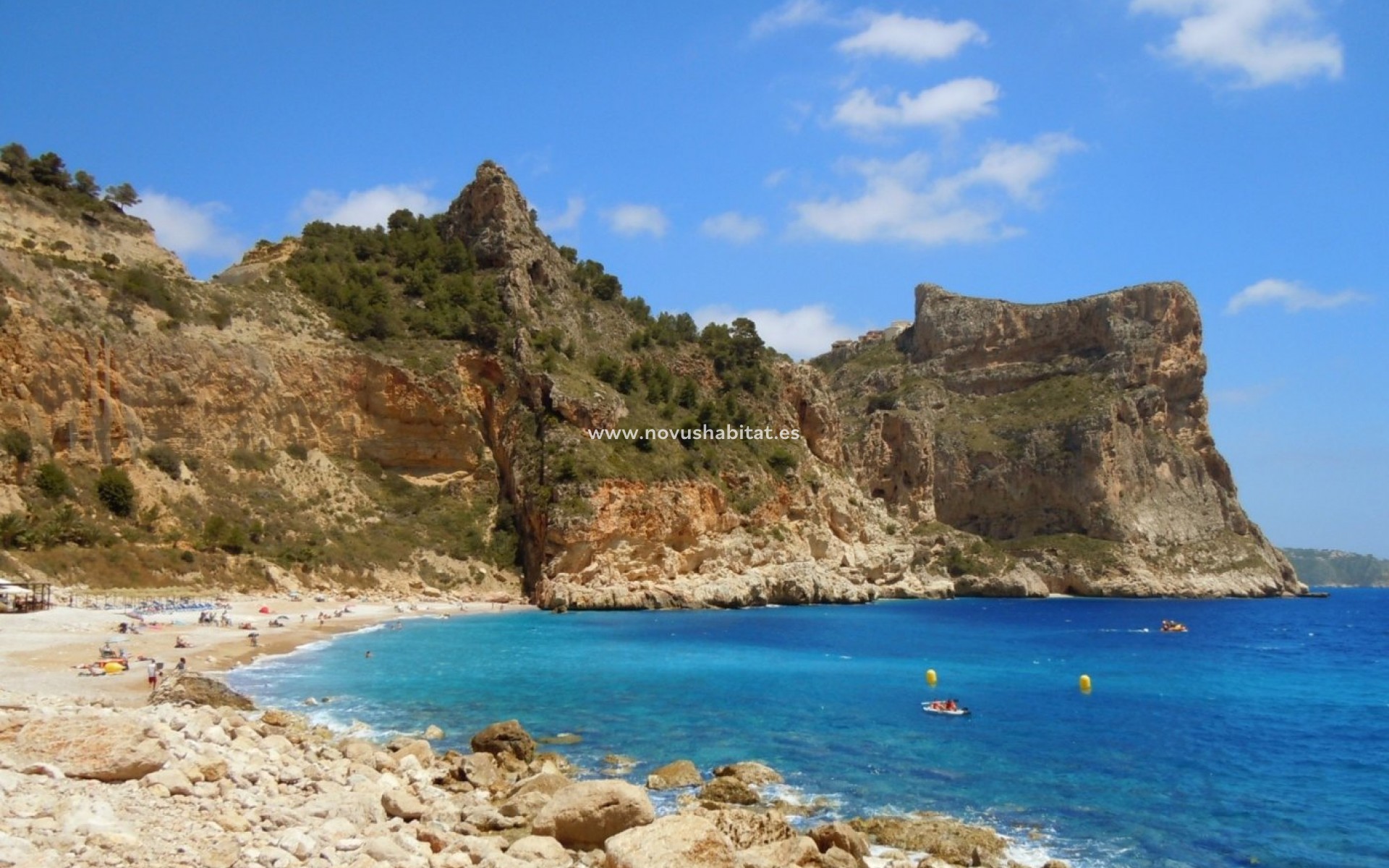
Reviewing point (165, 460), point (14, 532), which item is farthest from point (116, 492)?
point (14, 532)

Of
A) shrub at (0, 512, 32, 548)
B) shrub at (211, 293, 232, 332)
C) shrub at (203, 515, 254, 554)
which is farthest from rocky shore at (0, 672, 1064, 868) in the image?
shrub at (211, 293, 232, 332)

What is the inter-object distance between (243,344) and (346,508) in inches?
451

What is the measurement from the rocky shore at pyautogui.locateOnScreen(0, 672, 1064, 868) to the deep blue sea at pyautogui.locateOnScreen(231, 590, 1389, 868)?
174 centimetres

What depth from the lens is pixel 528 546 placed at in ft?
199

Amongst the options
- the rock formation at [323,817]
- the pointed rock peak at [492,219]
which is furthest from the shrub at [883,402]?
the rock formation at [323,817]

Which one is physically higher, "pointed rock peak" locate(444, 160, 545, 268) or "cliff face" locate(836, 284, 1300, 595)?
"pointed rock peak" locate(444, 160, 545, 268)

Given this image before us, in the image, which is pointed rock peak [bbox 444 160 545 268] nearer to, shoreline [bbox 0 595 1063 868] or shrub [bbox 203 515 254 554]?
shrub [bbox 203 515 254 554]

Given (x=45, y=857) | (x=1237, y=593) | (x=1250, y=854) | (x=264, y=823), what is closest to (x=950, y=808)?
(x=1250, y=854)

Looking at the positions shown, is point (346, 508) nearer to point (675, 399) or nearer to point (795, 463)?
point (675, 399)

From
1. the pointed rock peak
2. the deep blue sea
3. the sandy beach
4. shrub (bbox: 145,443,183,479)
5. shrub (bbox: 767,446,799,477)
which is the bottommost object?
the deep blue sea

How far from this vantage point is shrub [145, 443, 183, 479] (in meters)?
48.9

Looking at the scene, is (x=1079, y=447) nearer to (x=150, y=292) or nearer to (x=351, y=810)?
(x=150, y=292)

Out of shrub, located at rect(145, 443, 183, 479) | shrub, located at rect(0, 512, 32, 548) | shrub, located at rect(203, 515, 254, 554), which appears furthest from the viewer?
shrub, located at rect(145, 443, 183, 479)

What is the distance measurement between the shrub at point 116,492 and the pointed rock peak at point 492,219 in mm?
35475
